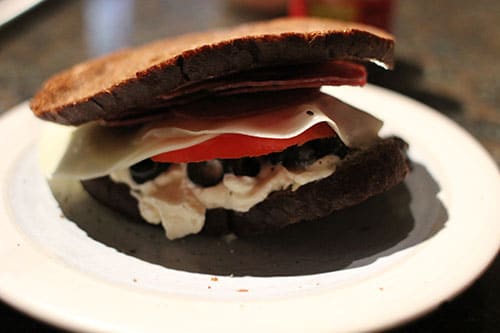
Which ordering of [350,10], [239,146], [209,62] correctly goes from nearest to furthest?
[209,62] → [239,146] → [350,10]

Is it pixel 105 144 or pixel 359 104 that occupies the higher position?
pixel 359 104

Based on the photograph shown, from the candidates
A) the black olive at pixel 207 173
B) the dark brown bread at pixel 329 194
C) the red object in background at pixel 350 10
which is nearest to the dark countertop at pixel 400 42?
the red object in background at pixel 350 10

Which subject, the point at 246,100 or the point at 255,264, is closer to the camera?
the point at 255,264

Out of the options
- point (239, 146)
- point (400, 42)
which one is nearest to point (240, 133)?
point (239, 146)

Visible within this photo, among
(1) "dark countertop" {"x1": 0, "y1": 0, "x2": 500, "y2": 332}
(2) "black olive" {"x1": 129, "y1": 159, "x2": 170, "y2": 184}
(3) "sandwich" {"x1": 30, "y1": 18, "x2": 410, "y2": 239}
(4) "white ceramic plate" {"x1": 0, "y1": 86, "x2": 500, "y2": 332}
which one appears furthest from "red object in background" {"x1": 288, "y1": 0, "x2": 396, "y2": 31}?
(2) "black olive" {"x1": 129, "y1": 159, "x2": 170, "y2": 184}

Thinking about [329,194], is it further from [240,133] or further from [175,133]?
[175,133]

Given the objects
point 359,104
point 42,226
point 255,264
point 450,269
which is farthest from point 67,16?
point 450,269

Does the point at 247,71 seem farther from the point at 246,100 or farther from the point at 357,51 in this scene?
the point at 357,51
